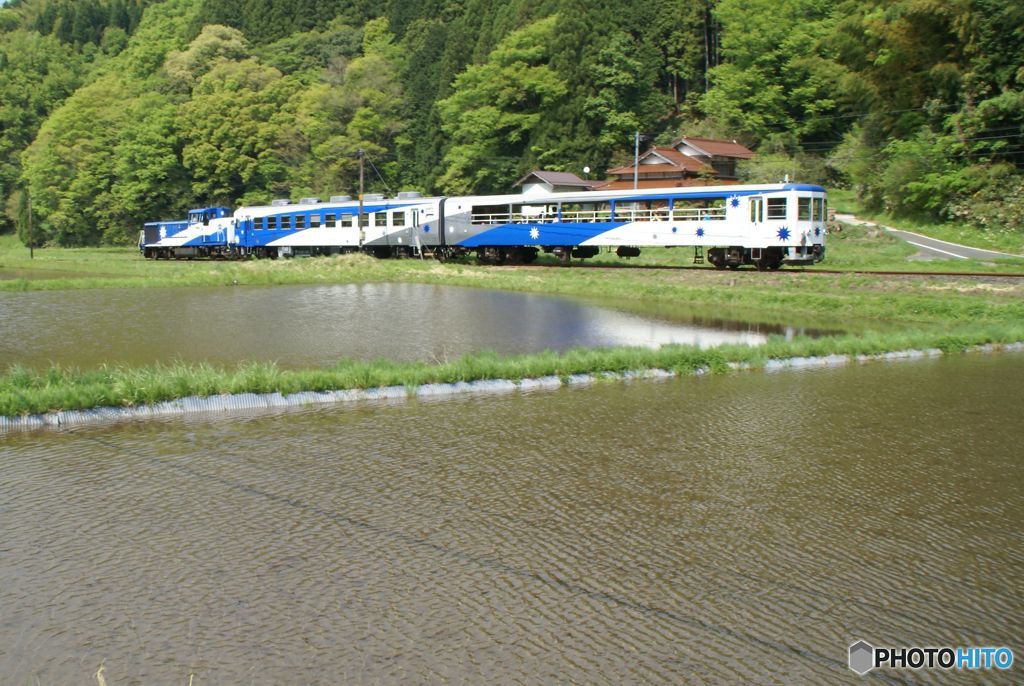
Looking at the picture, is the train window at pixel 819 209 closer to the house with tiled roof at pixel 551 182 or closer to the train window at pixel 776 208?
the train window at pixel 776 208

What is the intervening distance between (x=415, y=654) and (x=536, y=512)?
2.05 m

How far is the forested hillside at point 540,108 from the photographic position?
34.4 m

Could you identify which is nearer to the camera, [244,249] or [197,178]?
[244,249]

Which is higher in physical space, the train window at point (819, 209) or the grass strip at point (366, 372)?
the train window at point (819, 209)

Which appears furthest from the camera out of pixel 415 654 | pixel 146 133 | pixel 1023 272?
pixel 146 133

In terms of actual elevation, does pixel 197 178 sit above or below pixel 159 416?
above

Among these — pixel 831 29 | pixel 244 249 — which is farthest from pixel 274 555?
pixel 831 29

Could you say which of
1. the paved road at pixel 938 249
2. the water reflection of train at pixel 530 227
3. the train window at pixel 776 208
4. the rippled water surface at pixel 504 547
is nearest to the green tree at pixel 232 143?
the water reflection of train at pixel 530 227

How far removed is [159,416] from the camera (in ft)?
29.2

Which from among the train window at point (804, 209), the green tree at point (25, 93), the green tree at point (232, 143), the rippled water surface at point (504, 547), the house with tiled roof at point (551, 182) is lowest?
the rippled water surface at point (504, 547)

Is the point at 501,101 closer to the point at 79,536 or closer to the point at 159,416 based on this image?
the point at 159,416

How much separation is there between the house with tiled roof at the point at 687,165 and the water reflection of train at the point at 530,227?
11727 millimetres

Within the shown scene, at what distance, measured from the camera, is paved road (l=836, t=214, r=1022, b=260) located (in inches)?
1124

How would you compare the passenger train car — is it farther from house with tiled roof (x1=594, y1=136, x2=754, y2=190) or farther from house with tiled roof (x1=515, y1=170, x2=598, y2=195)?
house with tiled roof (x1=594, y1=136, x2=754, y2=190)
